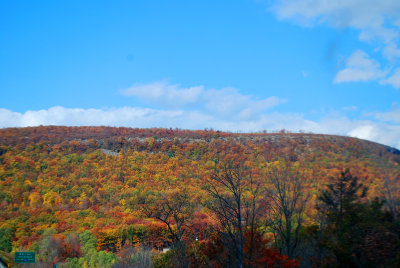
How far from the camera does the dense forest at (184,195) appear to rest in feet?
55.7

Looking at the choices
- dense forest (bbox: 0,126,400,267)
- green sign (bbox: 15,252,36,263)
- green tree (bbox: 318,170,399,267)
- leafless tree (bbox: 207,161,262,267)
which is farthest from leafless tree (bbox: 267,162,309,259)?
green sign (bbox: 15,252,36,263)

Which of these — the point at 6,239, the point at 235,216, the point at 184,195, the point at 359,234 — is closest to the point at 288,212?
the point at 359,234

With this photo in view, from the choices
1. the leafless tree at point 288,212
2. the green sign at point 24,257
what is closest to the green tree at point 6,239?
the green sign at point 24,257

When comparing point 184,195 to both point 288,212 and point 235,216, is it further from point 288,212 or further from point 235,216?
point 235,216

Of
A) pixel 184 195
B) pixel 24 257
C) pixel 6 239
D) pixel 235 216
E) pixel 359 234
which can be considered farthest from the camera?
pixel 184 195

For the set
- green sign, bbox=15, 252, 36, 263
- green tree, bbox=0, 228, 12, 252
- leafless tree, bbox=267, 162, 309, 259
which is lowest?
green tree, bbox=0, 228, 12, 252

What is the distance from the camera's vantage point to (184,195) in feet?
142

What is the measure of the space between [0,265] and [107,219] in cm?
2202

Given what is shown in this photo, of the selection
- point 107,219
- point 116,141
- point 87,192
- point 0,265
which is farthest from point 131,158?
point 0,265

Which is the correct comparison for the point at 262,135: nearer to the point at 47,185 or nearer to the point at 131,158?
the point at 131,158

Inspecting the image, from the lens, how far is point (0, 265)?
80.6ft

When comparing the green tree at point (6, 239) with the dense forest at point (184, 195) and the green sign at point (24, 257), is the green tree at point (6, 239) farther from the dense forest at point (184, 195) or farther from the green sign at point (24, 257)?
the green sign at point (24, 257)

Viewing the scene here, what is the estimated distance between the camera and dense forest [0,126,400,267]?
668 inches

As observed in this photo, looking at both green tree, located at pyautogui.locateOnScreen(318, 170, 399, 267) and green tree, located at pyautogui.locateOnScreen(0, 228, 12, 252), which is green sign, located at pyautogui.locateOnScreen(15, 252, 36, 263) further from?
green tree, located at pyautogui.locateOnScreen(0, 228, 12, 252)
